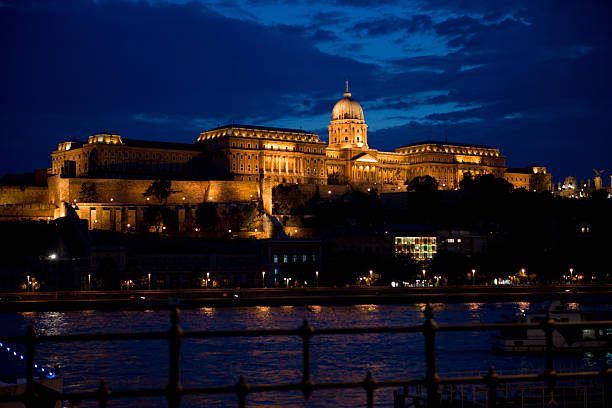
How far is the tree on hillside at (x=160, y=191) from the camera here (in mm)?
94312

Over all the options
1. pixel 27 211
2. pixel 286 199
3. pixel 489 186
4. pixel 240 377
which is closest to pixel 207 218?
pixel 286 199

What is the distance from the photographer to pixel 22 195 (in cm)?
8888

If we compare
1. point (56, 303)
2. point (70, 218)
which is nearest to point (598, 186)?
point (70, 218)

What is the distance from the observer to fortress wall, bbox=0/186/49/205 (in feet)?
289

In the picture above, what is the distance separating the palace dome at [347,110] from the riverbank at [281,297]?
75586 millimetres

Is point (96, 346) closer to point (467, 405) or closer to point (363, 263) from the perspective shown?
point (467, 405)

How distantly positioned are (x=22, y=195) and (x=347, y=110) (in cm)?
7145

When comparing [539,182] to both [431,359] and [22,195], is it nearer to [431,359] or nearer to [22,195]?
[22,195]

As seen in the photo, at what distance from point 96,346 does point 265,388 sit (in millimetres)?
38553

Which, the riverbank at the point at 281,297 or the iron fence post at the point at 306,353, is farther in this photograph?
the riverbank at the point at 281,297

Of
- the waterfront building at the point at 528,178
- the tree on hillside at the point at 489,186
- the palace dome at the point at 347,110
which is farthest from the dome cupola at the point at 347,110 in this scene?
the tree on hillside at the point at 489,186

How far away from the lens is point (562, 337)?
40625mm

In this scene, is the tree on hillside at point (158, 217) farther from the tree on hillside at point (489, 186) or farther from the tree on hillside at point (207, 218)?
the tree on hillside at point (489, 186)

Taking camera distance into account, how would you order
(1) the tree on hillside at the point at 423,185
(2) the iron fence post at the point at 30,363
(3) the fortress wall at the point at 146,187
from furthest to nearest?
(1) the tree on hillside at the point at 423,185 → (3) the fortress wall at the point at 146,187 → (2) the iron fence post at the point at 30,363
